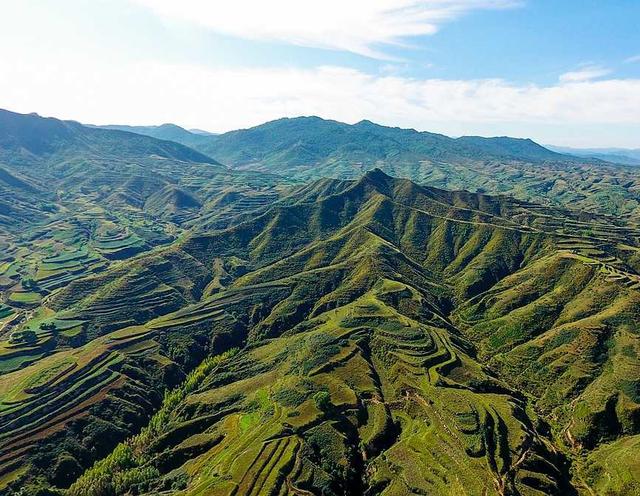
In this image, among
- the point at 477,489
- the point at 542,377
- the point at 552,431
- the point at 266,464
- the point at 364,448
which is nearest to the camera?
the point at 477,489

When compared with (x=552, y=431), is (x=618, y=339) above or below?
above

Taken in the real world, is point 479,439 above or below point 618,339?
below

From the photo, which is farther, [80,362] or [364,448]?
[80,362]

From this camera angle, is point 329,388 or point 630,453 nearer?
point 630,453

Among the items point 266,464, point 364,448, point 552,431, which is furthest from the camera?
point 552,431

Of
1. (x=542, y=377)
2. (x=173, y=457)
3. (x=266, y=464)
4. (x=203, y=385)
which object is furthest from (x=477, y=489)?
(x=203, y=385)

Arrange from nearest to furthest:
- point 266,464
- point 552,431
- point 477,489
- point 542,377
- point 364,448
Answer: point 477,489, point 266,464, point 364,448, point 552,431, point 542,377

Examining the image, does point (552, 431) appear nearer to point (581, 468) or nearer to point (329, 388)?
point (581, 468)

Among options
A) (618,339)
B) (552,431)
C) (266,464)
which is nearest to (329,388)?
(266,464)

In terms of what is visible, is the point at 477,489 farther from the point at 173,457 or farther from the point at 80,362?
the point at 80,362
